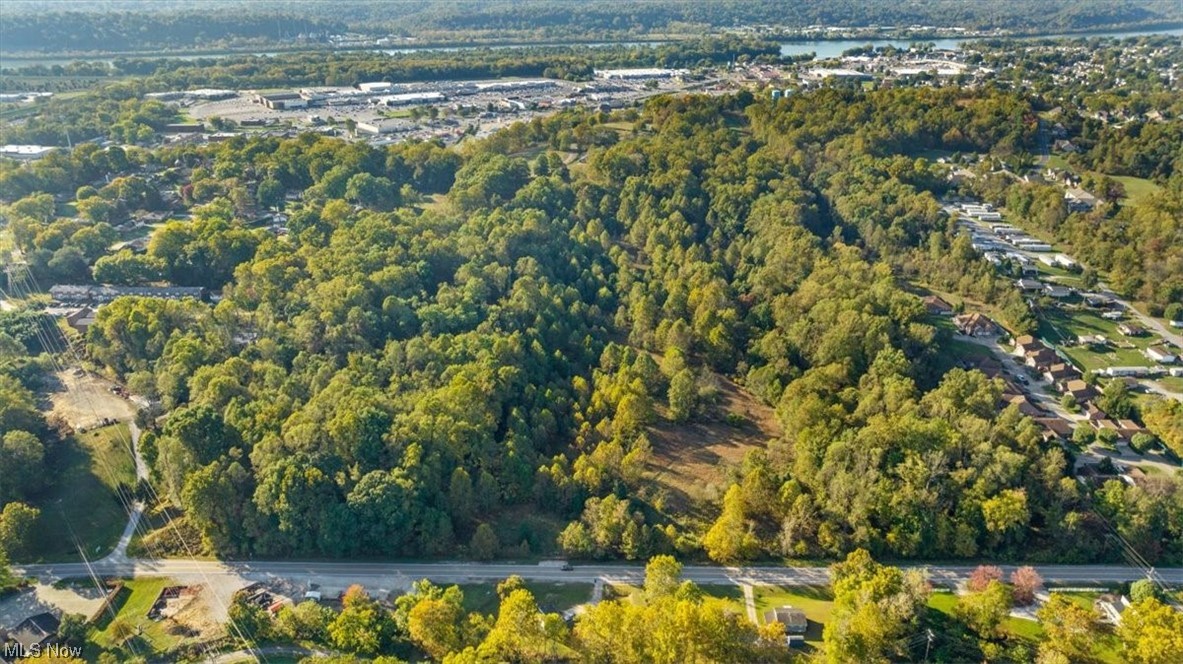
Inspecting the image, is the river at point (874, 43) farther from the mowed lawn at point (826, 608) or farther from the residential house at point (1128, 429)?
the mowed lawn at point (826, 608)

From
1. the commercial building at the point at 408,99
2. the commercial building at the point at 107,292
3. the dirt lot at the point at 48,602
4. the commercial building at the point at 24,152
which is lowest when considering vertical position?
the dirt lot at the point at 48,602

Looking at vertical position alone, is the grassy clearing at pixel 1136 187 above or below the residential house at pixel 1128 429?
above

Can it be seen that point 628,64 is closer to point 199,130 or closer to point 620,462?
point 199,130

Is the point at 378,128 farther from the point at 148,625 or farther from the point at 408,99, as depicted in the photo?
the point at 148,625

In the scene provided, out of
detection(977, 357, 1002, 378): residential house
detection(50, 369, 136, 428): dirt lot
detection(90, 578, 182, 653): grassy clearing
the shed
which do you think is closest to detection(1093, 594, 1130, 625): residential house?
the shed

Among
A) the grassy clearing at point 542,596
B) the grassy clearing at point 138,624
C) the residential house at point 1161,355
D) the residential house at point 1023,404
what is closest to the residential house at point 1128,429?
the residential house at point 1023,404

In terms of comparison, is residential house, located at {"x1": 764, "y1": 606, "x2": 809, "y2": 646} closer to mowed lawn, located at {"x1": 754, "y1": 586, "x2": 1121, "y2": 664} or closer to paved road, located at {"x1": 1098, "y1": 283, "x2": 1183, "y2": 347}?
mowed lawn, located at {"x1": 754, "y1": 586, "x2": 1121, "y2": 664}

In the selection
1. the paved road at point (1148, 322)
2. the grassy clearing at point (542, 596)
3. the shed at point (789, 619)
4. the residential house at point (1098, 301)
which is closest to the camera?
the shed at point (789, 619)
